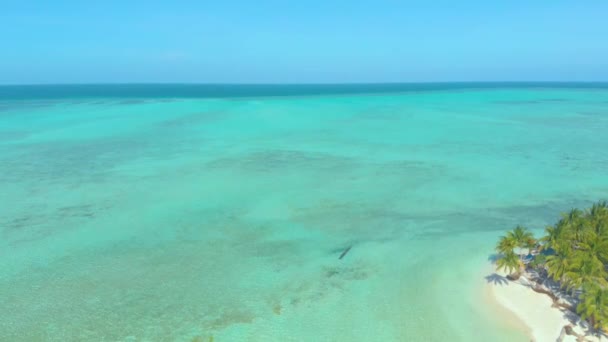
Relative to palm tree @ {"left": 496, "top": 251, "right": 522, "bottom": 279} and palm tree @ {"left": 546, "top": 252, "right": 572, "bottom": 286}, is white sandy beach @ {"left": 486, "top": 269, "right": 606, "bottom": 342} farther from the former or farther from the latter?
palm tree @ {"left": 546, "top": 252, "right": 572, "bottom": 286}

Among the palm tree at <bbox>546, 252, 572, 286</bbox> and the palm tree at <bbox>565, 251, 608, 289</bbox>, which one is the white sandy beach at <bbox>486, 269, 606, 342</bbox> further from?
the palm tree at <bbox>565, 251, 608, 289</bbox>

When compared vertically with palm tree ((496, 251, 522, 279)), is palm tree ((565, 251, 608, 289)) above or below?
above

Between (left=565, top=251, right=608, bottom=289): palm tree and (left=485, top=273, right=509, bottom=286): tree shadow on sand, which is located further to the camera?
(left=485, top=273, right=509, bottom=286): tree shadow on sand

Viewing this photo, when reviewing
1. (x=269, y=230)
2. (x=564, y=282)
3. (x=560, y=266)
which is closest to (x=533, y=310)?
(x=564, y=282)

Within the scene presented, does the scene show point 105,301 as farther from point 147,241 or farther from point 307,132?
point 307,132

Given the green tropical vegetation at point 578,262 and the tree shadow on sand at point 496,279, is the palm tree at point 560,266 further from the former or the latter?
the tree shadow on sand at point 496,279

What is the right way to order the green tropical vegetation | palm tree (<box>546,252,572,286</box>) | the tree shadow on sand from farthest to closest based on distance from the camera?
the tree shadow on sand, palm tree (<box>546,252,572,286</box>), the green tropical vegetation

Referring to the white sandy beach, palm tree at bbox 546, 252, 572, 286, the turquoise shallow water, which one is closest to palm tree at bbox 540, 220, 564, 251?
palm tree at bbox 546, 252, 572, 286

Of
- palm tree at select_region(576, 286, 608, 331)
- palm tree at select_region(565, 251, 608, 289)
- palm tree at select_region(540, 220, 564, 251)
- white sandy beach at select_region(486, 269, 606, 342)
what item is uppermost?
palm tree at select_region(540, 220, 564, 251)

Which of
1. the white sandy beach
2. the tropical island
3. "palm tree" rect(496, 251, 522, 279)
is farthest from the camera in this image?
"palm tree" rect(496, 251, 522, 279)
